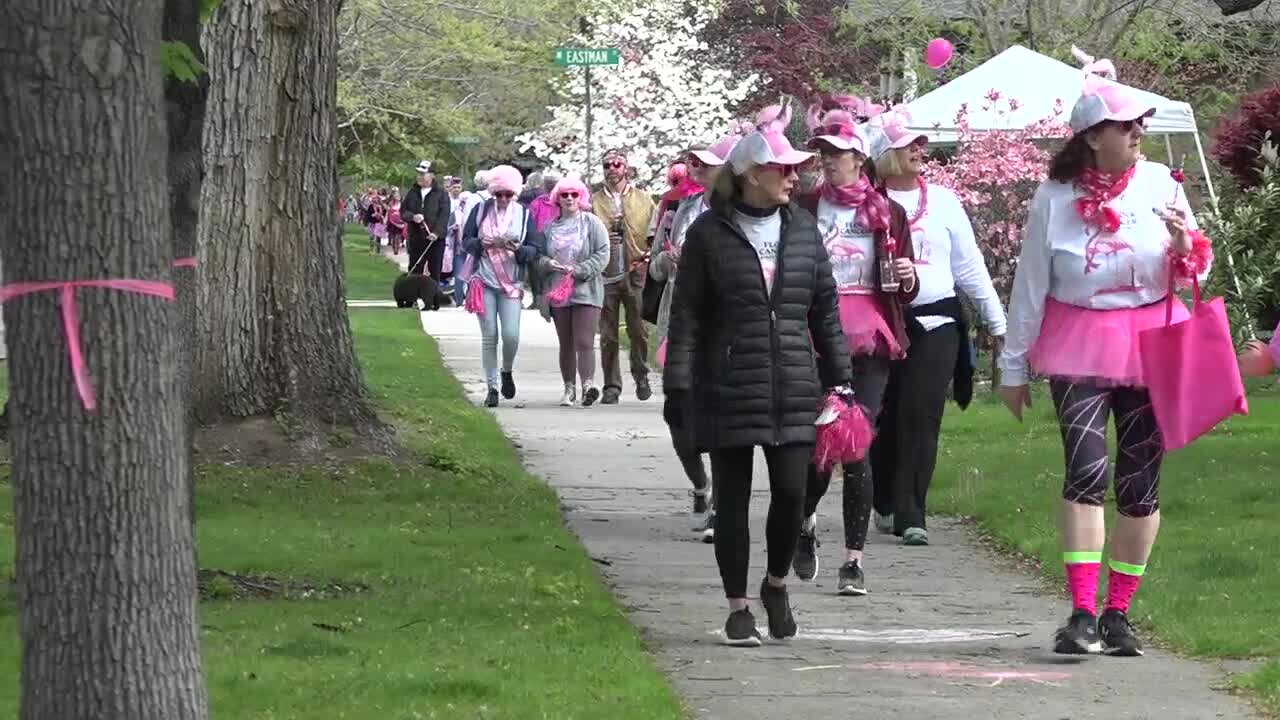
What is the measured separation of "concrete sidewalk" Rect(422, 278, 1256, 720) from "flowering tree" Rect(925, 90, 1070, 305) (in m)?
5.87

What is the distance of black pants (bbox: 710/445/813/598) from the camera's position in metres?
8.32

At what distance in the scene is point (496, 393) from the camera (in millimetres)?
18750

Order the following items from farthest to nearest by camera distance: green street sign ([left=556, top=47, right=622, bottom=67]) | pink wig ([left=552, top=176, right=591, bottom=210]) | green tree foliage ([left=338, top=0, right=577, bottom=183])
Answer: green tree foliage ([left=338, top=0, right=577, bottom=183]) → green street sign ([left=556, top=47, right=622, bottom=67]) → pink wig ([left=552, top=176, right=591, bottom=210])

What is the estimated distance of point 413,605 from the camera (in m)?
8.92

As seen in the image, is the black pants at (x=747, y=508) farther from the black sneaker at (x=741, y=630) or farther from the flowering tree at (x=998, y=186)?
the flowering tree at (x=998, y=186)

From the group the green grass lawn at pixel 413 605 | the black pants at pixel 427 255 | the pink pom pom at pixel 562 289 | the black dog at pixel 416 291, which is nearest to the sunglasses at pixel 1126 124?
the green grass lawn at pixel 413 605

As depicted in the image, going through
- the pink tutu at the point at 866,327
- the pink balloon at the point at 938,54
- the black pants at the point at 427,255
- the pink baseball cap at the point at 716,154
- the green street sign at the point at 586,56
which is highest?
the pink balloon at the point at 938,54

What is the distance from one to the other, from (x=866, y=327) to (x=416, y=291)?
76.7 ft

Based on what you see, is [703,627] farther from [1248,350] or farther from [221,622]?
[1248,350]

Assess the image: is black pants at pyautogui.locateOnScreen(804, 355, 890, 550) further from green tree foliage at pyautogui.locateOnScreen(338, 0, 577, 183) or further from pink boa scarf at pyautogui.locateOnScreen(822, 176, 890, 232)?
green tree foliage at pyautogui.locateOnScreen(338, 0, 577, 183)

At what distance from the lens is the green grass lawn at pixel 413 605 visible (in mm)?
7059

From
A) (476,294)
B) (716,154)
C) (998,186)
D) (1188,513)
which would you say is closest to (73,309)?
(716,154)

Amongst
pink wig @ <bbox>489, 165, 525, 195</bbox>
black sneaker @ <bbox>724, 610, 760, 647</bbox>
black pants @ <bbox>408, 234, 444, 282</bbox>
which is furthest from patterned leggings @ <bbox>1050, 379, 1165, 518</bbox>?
black pants @ <bbox>408, 234, 444, 282</bbox>

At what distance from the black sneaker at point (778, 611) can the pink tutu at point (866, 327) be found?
1833 mm
